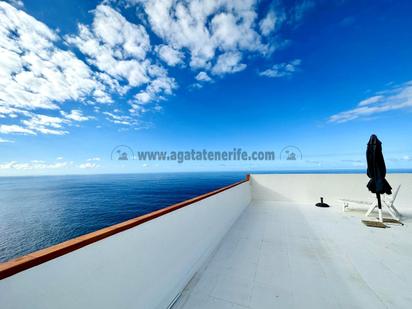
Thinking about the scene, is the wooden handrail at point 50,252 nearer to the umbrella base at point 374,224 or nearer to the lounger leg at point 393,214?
the umbrella base at point 374,224

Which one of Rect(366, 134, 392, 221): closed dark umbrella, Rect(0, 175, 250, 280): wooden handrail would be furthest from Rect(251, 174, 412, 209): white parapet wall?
Rect(0, 175, 250, 280): wooden handrail

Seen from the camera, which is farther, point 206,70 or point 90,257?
point 206,70

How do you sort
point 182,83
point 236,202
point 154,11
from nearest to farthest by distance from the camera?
point 236,202 → point 154,11 → point 182,83

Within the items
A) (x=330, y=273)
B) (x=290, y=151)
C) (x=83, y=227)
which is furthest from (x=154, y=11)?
(x=83, y=227)

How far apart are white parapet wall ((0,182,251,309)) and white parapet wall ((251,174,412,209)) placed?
3927 millimetres

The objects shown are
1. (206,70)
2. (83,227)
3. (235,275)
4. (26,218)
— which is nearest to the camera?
(235,275)

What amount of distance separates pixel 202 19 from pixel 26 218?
2356 centimetres

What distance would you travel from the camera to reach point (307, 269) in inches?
71.3

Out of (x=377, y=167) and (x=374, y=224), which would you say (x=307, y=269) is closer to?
(x=374, y=224)

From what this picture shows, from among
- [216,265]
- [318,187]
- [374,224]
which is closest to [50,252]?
[216,265]

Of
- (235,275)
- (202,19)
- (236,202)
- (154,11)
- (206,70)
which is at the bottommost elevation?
(235,275)

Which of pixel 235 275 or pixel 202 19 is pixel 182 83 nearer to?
pixel 202 19

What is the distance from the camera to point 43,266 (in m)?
0.65

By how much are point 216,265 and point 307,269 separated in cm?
108
